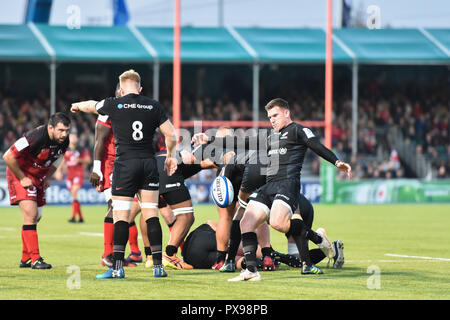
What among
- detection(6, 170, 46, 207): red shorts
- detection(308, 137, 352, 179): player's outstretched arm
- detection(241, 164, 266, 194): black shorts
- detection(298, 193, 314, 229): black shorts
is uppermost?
detection(308, 137, 352, 179): player's outstretched arm

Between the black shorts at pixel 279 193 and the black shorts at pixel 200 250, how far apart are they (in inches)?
49.5

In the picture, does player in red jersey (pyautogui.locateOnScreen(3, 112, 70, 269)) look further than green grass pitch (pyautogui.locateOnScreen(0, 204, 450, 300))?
Yes

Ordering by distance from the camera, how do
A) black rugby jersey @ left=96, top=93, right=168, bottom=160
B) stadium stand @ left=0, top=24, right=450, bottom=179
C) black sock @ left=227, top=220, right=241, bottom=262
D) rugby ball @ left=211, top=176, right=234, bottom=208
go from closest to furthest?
black rugby jersey @ left=96, top=93, right=168, bottom=160 → rugby ball @ left=211, top=176, right=234, bottom=208 → black sock @ left=227, top=220, right=241, bottom=262 → stadium stand @ left=0, top=24, right=450, bottom=179

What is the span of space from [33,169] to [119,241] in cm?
220

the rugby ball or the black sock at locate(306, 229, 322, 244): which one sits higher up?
the rugby ball

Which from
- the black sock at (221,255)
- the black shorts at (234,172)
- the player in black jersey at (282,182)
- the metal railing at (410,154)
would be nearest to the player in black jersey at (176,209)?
the black shorts at (234,172)

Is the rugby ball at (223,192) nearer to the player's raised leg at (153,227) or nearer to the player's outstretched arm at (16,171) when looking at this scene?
the player's raised leg at (153,227)

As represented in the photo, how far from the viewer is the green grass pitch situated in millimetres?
8492

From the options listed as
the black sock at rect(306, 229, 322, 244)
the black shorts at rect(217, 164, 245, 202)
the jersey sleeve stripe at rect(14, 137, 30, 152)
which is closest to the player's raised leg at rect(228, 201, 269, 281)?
the black sock at rect(306, 229, 322, 244)

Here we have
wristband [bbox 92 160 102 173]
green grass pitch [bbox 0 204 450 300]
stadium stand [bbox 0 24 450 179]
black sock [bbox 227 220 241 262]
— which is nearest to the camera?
green grass pitch [bbox 0 204 450 300]

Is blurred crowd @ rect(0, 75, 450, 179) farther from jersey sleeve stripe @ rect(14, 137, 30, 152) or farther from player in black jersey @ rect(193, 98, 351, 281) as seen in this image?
player in black jersey @ rect(193, 98, 351, 281)

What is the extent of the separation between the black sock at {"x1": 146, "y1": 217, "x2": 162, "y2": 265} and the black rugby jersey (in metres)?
0.77

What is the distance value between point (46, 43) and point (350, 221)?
16311 millimetres

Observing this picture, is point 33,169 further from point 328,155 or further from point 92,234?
point 92,234
